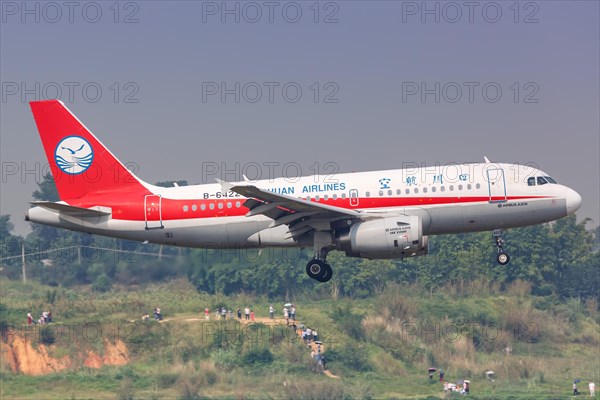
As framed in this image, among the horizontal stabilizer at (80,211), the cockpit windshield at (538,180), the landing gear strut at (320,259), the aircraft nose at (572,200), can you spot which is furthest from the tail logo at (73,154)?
the aircraft nose at (572,200)

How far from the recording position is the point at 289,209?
5031 centimetres

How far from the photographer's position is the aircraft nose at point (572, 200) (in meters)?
51.7

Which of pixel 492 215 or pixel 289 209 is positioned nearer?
pixel 289 209

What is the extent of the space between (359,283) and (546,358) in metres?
23.7

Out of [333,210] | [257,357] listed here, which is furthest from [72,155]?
[257,357]

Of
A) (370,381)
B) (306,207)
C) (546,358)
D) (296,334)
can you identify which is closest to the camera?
(306,207)

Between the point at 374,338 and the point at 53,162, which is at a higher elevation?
the point at 53,162

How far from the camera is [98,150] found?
2215 inches

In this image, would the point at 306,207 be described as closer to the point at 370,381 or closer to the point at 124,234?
the point at 124,234

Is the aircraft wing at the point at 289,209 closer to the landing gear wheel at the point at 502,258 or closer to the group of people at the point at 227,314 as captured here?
the landing gear wheel at the point at 502,258

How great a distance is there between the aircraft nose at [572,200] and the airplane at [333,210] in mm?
59

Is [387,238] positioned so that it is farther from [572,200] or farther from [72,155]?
[72,155]

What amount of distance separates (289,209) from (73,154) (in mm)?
13304

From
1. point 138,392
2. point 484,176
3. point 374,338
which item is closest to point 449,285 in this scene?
point 374,338
